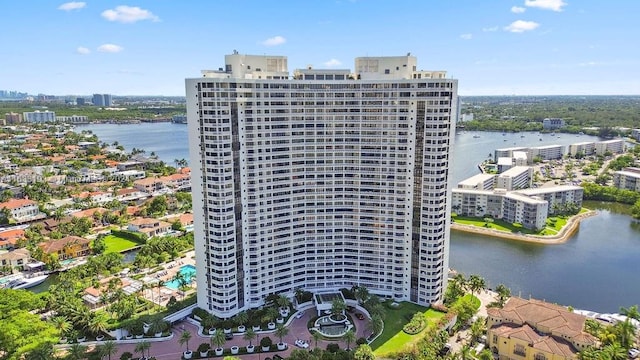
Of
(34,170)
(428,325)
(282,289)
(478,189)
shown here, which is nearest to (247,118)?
(282,289)

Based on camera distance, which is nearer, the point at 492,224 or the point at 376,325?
the point at 376,325

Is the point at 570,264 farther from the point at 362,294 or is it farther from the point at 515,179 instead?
the point at 362,294

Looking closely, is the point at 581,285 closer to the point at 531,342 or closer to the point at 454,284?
the point at 454,284

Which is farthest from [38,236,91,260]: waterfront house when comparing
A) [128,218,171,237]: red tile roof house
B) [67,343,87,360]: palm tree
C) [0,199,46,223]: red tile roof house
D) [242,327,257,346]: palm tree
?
[242,327,257,346]: palm tree

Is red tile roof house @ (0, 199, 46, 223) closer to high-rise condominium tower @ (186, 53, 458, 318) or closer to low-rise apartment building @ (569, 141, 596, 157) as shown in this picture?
high-rise condominium tower @ (186, 53, 458, 318)

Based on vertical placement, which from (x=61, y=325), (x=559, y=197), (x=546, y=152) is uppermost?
(x=546, y=152)

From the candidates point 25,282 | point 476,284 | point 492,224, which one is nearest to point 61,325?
point 25,282
